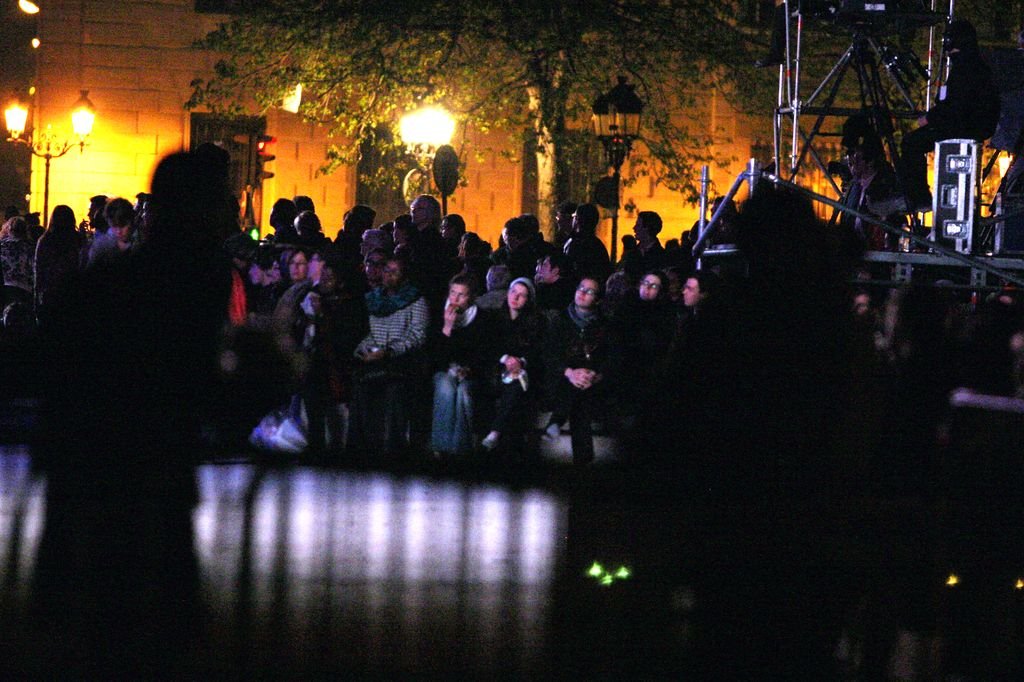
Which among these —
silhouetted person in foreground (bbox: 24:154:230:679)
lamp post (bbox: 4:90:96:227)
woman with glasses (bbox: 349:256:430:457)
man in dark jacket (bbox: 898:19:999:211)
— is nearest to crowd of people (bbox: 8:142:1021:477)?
woman with glasses (bbox: 349:256:430:457)

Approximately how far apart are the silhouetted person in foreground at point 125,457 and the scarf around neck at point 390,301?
780cm

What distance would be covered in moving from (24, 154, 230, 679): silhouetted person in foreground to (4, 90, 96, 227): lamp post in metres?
21.8

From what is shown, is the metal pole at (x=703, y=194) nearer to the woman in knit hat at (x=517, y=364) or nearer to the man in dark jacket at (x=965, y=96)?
the woman in knit hat at (x=517, y=364)

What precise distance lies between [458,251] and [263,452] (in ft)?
20.3

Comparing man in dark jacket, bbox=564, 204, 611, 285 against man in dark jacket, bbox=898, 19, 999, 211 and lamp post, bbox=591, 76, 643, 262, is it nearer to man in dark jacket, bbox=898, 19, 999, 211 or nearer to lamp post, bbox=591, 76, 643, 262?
man in dark jacket, bbox=898, 19, 999, 211

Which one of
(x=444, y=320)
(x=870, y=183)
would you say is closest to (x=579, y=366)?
(x=444, y=320)

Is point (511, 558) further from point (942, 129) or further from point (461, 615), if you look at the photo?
point (942, 129)

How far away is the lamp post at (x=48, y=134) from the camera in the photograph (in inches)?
1025

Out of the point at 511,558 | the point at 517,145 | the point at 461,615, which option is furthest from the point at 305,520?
the point at 517,145

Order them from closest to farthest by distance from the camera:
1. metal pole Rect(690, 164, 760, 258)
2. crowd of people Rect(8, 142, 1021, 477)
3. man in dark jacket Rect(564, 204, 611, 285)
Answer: metal pole Rect(690, 164, 760, 258) → crowd of people Rect(8, 142, 1021, 477) → man in dark jacket Rect(564, 204, 611, 285)

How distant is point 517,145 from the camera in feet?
94.5

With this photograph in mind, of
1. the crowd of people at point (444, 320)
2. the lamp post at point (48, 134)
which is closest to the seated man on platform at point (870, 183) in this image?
the crowd of people at point (444, 320)

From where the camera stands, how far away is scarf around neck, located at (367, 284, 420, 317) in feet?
43.2

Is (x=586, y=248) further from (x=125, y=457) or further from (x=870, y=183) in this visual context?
(x=125, y=457)
